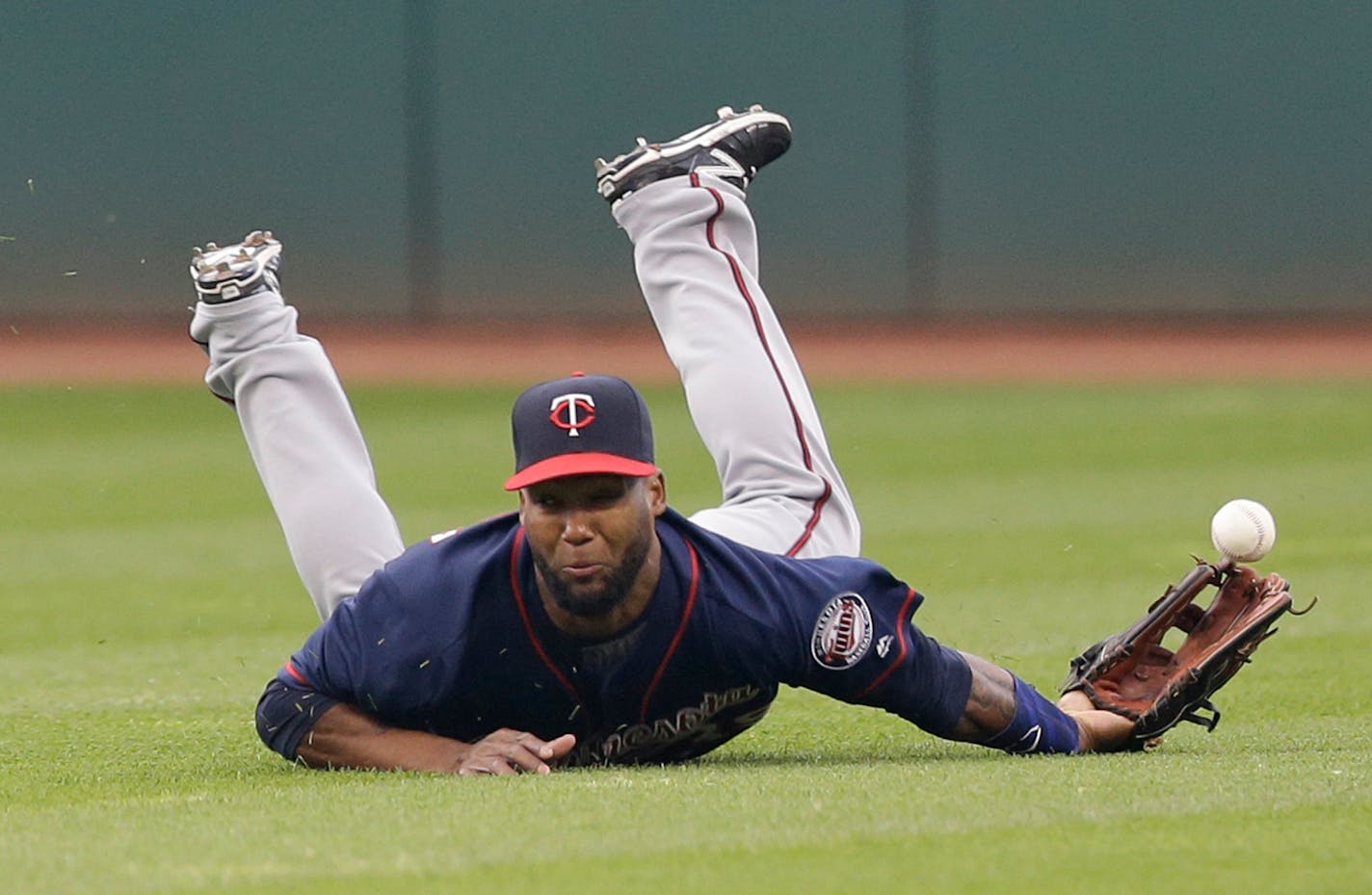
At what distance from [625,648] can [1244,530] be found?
3.58 feet

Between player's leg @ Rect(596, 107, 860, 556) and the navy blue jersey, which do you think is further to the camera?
player's leg @ Rect(596, 107, 860, 556)

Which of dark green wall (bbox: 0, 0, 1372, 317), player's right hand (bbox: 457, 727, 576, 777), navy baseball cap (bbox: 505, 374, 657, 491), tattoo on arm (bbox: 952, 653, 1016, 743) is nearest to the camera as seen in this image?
navy baseball cap (bbox: 505, 374, 657, 491)

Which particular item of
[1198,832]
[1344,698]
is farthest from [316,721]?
[1344,698]

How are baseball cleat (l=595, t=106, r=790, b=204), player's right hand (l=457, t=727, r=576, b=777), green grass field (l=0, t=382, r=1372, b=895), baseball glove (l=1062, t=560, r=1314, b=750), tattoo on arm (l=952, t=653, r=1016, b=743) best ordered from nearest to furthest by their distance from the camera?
green grass field (l=0, t=382, r=1372, b=895) < player's right hand (l=457, t=727, r=576, b=777) < tattoo on arm (l=952, t=653, r=1016, b=743) < baseball glove (l=1062, t=560, r=1314, b=750) < baseball cleat (l=595, t=106, r=790, b=204)

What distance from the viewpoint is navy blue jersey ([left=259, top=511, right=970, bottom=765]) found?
3201 millimetres

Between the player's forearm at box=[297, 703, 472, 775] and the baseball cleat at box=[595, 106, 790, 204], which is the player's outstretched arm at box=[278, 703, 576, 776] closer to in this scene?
the player's forearm at box=[297, 703, 472, 775]

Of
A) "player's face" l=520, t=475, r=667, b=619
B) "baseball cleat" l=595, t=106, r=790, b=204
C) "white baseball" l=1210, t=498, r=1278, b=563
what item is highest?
"baseball cleat" l=595, t=106, r=790, b=204

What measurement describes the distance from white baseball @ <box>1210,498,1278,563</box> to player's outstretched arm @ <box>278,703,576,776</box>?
3.78ft

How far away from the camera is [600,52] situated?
15289 millimetres

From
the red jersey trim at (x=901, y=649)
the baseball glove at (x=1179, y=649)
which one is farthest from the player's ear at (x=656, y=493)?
the baseball glove at (x=1179, y=649)

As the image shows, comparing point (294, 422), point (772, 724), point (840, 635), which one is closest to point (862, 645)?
point (840, 635)

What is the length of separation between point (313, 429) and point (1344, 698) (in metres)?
2.06

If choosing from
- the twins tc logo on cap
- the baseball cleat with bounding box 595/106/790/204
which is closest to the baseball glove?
the twins tc logo on cap

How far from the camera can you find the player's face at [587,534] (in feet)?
10.00
